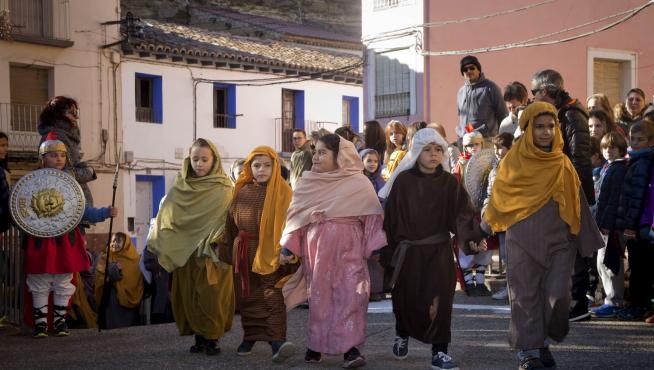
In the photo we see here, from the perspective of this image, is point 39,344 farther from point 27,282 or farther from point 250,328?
point 250,328

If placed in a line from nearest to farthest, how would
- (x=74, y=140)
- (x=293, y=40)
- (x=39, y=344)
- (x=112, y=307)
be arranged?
1. (x=39, y=344)
2. (x=74, y=140)
3. (x=112, y=307)
4. (x=293, y=40)

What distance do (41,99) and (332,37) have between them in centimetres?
1534

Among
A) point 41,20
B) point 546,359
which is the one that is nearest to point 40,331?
point 546,359

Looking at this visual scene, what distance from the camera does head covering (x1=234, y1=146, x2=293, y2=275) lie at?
7766mm

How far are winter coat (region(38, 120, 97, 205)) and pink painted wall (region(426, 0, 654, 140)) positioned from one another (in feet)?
40.2

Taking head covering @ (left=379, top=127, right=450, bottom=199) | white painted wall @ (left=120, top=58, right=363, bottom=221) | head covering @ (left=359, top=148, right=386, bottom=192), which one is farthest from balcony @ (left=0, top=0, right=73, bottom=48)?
head covering @ (left=379, top=127, right=450, bottom=199)

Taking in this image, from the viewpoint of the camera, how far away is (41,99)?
30.3 m

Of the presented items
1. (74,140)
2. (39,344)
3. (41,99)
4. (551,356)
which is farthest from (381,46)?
(551,356)

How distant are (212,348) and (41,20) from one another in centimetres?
2432

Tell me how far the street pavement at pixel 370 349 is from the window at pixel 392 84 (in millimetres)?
13382

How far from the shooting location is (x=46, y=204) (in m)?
9.44

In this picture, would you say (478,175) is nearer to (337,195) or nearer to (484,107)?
(484,107)

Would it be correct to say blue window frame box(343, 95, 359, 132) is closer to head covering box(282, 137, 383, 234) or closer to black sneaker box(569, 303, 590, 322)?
black sneaker box(569, 303, 590, 322)

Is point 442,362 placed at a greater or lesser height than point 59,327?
greater
